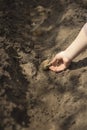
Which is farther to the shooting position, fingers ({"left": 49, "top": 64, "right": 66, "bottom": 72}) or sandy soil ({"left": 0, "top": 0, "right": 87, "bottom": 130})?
fingers ({"left": 49, "top": 64, "right": 66, "bottom": 72})

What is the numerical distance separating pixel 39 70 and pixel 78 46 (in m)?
0.34

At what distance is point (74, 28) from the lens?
8.83 ft

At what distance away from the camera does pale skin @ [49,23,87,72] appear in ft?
7.37

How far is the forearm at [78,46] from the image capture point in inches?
88.0

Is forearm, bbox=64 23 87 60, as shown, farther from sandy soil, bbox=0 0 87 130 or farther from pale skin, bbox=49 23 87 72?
sandy soil, bbox=0 0 87 130

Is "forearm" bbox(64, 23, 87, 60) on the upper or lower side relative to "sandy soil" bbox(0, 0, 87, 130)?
upper

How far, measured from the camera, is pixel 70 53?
7.47ft

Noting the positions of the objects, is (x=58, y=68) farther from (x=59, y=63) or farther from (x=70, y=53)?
(x=70, y=53)

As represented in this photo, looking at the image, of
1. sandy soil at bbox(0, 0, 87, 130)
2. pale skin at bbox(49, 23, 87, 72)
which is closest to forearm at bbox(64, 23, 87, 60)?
pale skin at bbox(49, 23, 87, 72)

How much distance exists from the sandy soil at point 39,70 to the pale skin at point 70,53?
0.05m

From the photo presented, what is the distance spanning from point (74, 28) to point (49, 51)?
327 millimetres

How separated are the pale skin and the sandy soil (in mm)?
47

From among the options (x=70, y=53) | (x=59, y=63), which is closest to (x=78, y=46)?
(x=70, y=53)

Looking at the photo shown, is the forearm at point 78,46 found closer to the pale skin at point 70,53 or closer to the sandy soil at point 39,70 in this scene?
the pale skin at point 70,53
